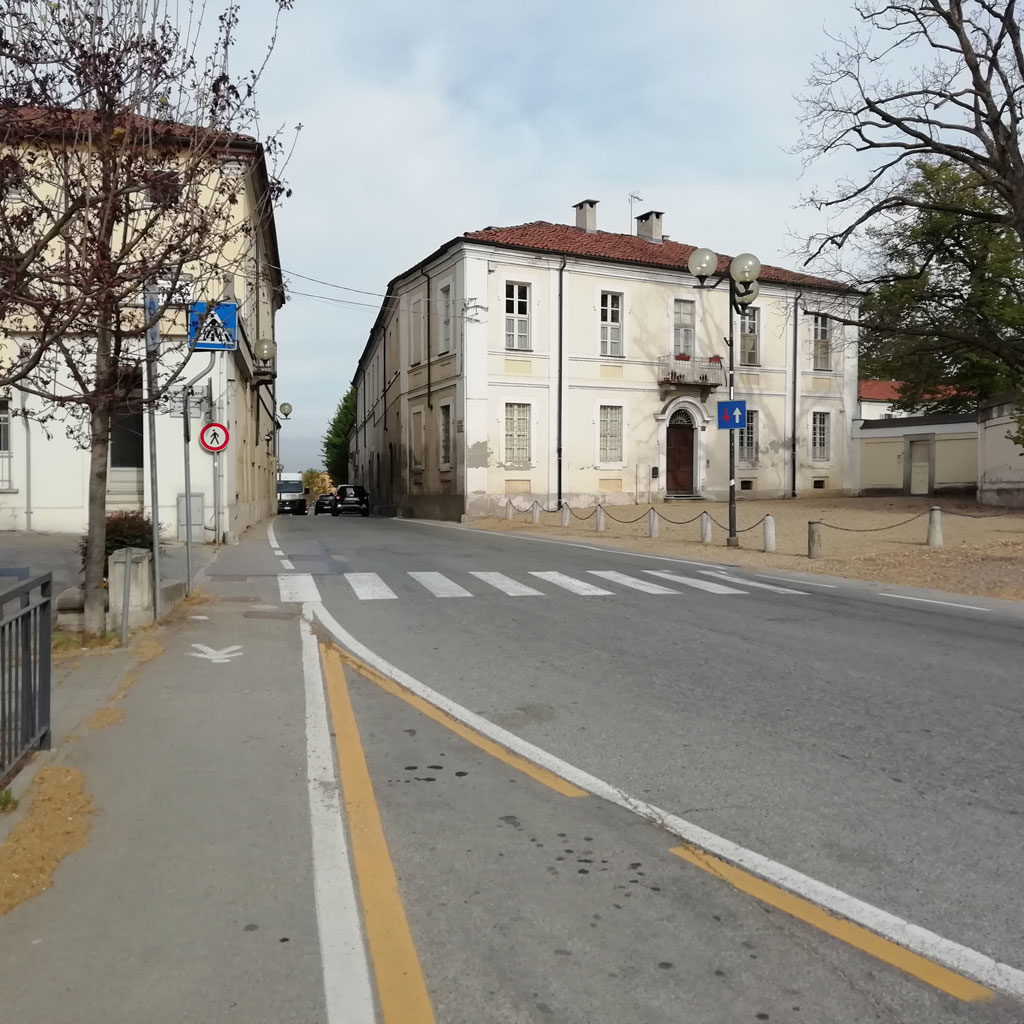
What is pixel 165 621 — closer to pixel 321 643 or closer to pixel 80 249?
pixel 321 643

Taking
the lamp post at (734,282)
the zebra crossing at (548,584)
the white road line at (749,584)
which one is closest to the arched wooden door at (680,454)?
the lamp post at (734,282)

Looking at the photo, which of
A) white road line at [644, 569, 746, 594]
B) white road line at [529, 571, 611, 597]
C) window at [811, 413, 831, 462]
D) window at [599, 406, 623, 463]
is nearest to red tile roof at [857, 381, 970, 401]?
window at [811, 413, 831, 462]

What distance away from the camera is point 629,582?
14.3 metres

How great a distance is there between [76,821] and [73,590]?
19.2 feet

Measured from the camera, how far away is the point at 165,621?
10.4 m

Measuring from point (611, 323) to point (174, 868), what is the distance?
110 ft

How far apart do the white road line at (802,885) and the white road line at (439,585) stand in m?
6.75

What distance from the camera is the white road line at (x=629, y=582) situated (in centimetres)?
1338

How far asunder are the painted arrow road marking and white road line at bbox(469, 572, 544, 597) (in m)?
4.67

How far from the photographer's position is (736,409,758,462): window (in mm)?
38719

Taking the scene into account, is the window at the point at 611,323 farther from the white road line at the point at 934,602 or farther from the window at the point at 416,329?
the white road line at the point at 934,602

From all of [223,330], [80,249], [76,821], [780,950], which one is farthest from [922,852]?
[223,330]

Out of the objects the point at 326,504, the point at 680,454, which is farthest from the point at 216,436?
the point at 326,504

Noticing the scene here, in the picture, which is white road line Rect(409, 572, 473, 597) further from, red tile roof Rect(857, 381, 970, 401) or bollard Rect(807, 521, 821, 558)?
red tile roof Rect(857, 381, 970, 401)
